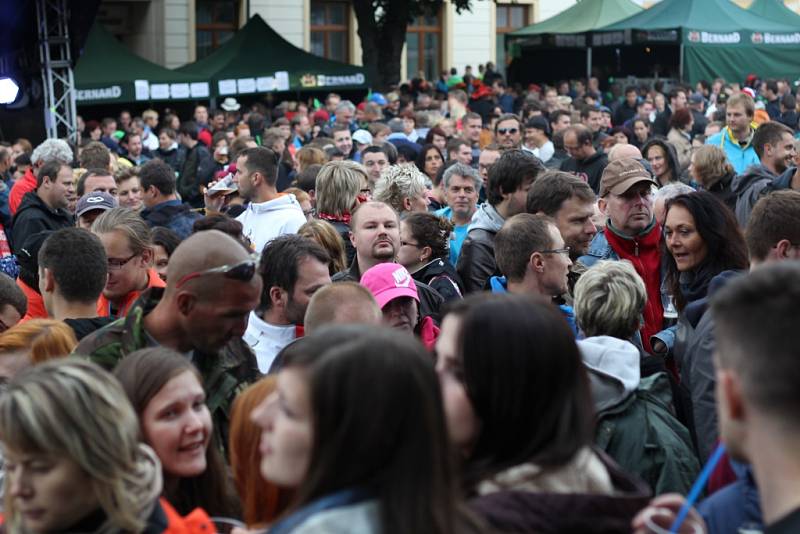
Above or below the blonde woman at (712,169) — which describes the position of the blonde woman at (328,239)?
below

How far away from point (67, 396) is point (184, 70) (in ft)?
70.7

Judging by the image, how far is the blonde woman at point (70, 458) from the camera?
254 cm

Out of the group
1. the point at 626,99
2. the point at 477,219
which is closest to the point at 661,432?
the point at 477,219

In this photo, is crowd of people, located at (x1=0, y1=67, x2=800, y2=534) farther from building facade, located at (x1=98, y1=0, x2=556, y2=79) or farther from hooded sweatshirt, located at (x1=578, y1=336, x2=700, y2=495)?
building facade, located at (x1=98, y1=0, x2=556, y2=79)

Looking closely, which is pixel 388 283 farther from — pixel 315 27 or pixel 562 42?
pixel 315 27

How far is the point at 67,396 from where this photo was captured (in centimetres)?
258

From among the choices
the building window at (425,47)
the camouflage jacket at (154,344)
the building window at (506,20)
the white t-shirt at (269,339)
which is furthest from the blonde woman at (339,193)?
the building window at (506,20)

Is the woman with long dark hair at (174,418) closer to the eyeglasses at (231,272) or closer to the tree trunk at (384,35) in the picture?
the eyeglasses at (231,272)

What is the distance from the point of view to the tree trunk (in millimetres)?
28094

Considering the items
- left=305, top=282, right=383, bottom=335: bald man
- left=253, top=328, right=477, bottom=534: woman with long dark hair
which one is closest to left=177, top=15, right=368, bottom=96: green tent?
left=305, top=282, right=383, bottom=335: bald man

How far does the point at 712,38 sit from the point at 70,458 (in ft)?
85.9

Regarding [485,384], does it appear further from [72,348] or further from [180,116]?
[180,116]

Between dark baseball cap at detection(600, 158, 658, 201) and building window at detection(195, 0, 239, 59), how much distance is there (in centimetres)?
2782

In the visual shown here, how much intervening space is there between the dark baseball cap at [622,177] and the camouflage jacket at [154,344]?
8.58 feet
